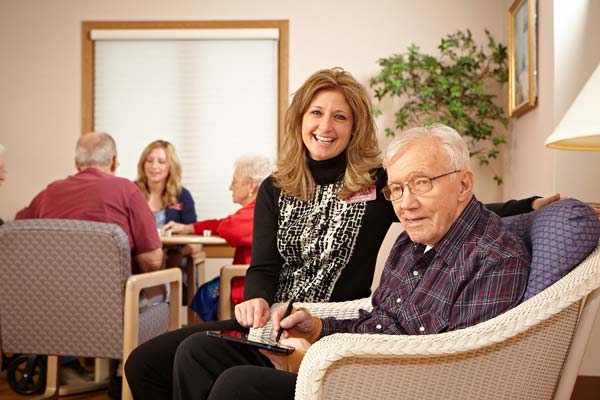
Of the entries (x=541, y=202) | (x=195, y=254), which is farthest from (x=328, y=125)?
(x=195, y=254)

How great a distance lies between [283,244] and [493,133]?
11.6 feet

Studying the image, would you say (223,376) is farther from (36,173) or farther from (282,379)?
(36,173)

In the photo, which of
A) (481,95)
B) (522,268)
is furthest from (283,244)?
(481,95)

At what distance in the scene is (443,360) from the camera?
1.31m

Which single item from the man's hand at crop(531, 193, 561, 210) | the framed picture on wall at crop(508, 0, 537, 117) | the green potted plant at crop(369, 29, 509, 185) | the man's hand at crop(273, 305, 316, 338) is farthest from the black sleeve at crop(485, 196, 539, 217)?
the green potted plant at crop(369, 29, 509, 185)

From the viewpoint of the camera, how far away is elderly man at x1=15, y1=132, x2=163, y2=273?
2.99 meters

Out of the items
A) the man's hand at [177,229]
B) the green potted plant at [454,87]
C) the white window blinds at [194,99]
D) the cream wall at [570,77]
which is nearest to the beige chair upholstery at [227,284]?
the man's hand at [177,229]

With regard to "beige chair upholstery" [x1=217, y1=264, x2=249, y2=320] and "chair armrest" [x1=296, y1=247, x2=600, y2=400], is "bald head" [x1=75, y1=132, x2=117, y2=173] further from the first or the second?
"chair armrest" [x1=296, y1=247, x2=600, y2=400]

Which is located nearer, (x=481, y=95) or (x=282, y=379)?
(x=282, y=379)

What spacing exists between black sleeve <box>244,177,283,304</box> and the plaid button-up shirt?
0.38 meters

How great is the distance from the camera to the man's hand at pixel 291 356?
1.63 m

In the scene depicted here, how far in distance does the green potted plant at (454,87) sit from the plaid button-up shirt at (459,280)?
323 centimetres

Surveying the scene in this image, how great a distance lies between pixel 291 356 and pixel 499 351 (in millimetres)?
500

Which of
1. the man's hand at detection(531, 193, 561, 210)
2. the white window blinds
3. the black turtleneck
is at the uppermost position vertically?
the white window blinds
